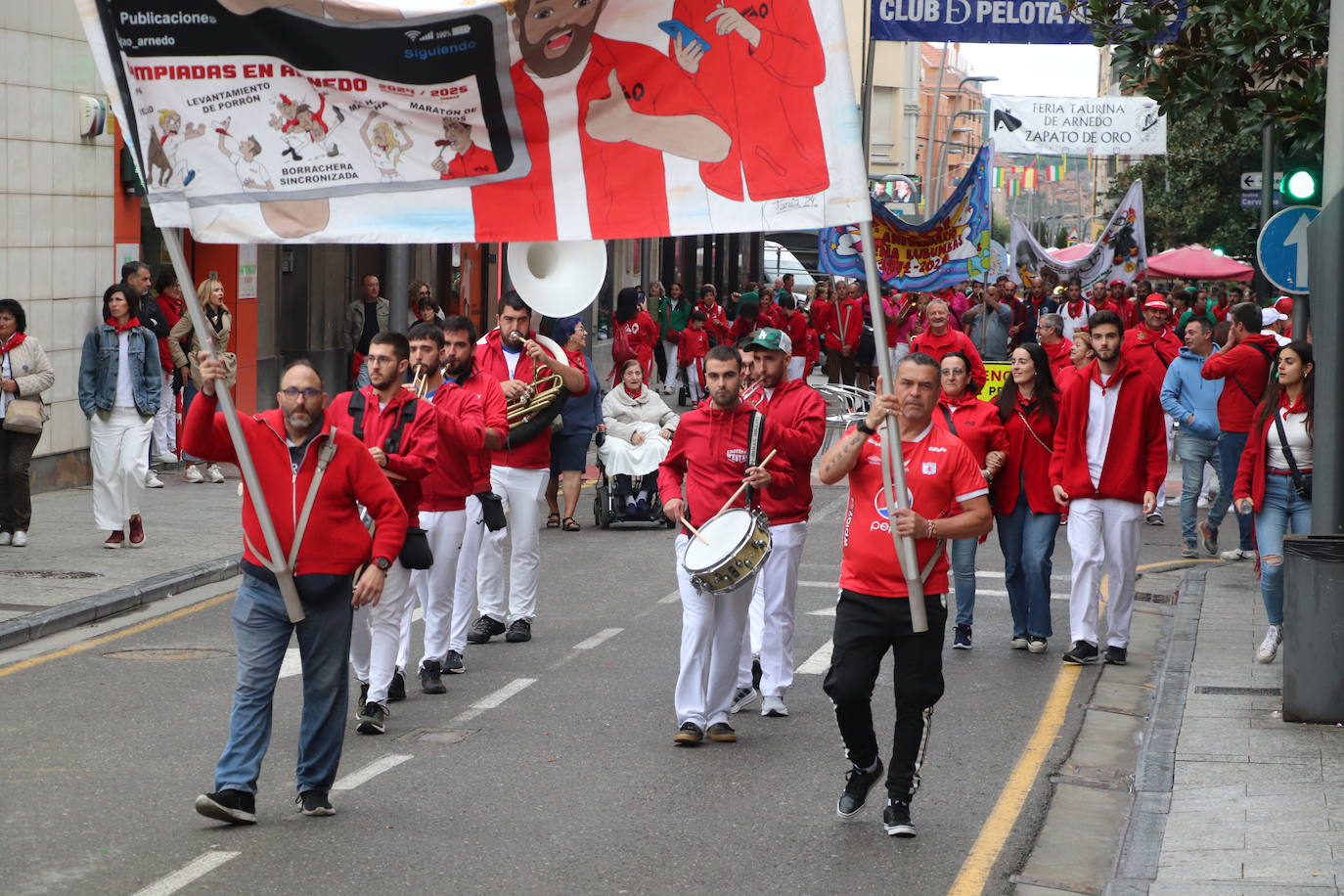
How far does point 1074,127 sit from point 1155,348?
21569 mm

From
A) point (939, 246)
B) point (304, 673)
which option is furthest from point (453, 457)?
point (939, 246)

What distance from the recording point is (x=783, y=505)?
9117mm

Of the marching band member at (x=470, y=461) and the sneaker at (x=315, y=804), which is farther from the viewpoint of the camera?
the marching band member at (x=470, y=461)

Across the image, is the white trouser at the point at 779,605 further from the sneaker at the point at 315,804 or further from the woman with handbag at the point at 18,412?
the woman with handbag at the point at 18,412

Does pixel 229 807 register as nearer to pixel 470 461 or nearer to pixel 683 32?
pixel 470 461

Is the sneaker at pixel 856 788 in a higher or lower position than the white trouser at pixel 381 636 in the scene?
lower

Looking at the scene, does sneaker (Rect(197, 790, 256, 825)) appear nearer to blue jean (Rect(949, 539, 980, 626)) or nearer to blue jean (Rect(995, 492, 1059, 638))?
blue jean (Rect(949, 539, 980, 626))

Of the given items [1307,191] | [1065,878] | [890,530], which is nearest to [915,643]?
[890,530]

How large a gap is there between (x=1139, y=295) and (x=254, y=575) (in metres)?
28.8

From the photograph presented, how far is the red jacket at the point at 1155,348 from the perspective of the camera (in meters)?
17.0

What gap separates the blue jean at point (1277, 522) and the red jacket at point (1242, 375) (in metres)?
3.68

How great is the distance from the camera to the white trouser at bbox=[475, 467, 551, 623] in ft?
36.3

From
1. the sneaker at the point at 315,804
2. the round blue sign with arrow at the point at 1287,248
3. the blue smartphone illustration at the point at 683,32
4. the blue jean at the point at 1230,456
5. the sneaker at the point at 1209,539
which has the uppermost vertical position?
the blue smartphone illustration at the point at 683,32

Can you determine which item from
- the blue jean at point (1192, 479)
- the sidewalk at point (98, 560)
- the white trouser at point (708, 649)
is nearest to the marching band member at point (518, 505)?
the white trouser at point (708, 649)
